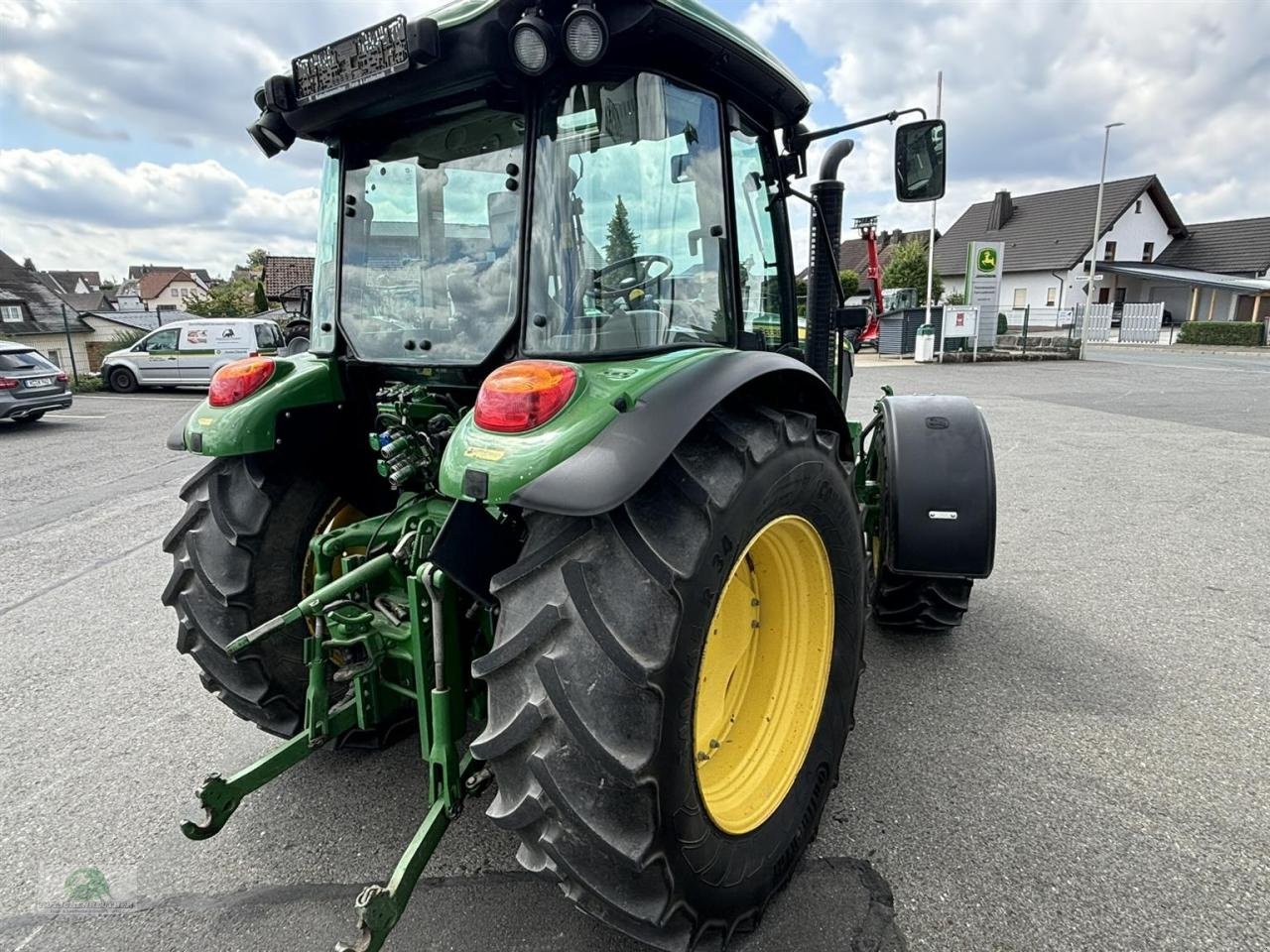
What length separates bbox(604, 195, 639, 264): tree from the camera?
195 cm

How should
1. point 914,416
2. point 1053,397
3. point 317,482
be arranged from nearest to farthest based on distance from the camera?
point 317,482 < point 914,416 < point 1053,397

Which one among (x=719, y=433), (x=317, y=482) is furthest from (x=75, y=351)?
(x=719, y=433)

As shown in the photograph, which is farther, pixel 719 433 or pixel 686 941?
pixel 719 433

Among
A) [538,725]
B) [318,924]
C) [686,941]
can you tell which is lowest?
[318,924]

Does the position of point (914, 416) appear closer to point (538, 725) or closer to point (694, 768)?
point (694, 768)

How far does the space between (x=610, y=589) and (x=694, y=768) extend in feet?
1.56

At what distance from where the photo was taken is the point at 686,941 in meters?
1.61

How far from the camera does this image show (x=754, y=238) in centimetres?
263

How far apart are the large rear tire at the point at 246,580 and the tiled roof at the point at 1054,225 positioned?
4055 centimetres

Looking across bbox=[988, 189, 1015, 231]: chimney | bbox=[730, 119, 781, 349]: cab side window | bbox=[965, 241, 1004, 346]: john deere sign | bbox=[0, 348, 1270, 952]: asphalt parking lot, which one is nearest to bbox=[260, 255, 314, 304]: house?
bbox=[0, 348, 1270, 952]: asphalt parking lot

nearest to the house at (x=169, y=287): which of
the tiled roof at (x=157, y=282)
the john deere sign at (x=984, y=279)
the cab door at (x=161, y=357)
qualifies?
the tiled roof at (x=157, y=282)

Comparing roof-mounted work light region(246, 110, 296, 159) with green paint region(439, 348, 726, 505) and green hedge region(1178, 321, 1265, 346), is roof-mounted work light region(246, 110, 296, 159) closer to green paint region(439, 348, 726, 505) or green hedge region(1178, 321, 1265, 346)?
green paint region(439, 348, 726, 505)

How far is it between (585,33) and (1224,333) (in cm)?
3550

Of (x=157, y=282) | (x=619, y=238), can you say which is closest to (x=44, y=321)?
(x=619, y=238)
